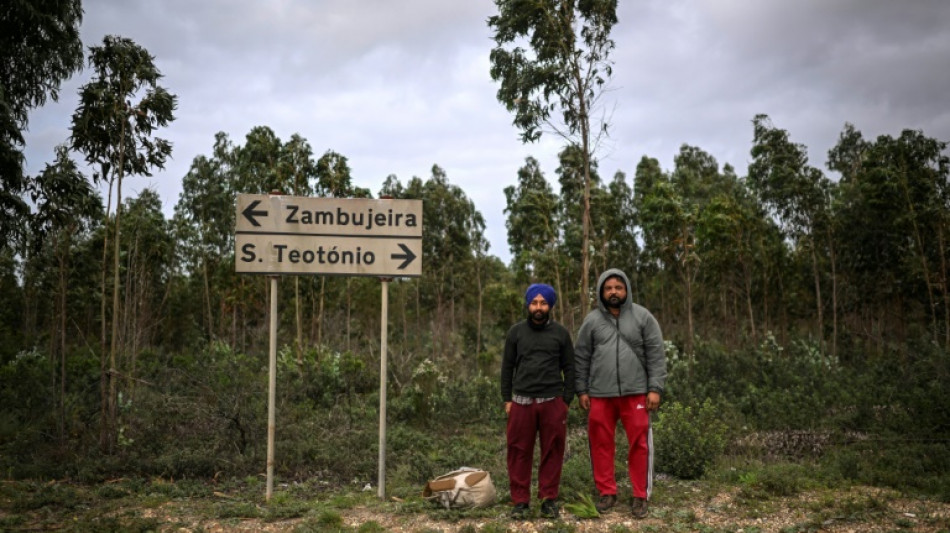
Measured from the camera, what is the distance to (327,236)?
21.8 feet

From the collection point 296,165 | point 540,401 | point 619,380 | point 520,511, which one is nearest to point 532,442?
point 540,401

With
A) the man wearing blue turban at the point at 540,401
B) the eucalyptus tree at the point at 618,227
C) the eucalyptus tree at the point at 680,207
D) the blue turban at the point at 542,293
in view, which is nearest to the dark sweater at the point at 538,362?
the man wearing blue turban at the point at 540,401

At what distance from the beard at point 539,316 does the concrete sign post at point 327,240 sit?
→ 4.92 feet

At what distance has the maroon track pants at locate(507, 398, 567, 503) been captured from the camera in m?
5.55

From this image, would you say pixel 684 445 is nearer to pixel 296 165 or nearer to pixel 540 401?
pixel 540 401

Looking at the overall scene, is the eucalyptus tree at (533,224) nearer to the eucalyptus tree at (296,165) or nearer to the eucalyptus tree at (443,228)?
the eucalyptus tree at (443,228)

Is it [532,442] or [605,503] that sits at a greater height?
[532,442]

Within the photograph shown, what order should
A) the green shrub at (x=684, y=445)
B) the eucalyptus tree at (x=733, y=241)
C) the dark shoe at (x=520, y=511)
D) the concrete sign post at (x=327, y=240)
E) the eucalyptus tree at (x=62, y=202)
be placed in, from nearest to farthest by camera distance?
the dark shoe at (x=520, y=511) → the concrete sign post at (x=327, y=240) → the green shrub at (x=684, y=445) → the eucalyptus tree at (x=62, y=202) → the eucalyptus tree at (x=733, y=241)

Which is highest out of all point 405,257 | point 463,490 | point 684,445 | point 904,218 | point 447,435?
point 904,218

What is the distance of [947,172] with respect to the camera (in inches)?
754

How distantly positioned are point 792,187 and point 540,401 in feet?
65.0

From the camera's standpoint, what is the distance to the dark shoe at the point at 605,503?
18.7 feet

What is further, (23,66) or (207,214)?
(207,214)

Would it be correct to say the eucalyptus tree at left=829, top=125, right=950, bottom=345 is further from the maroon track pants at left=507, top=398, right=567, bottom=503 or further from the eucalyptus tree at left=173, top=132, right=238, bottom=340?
the eucalyptus tree at left=173, top=132, right=238, bottom=340
